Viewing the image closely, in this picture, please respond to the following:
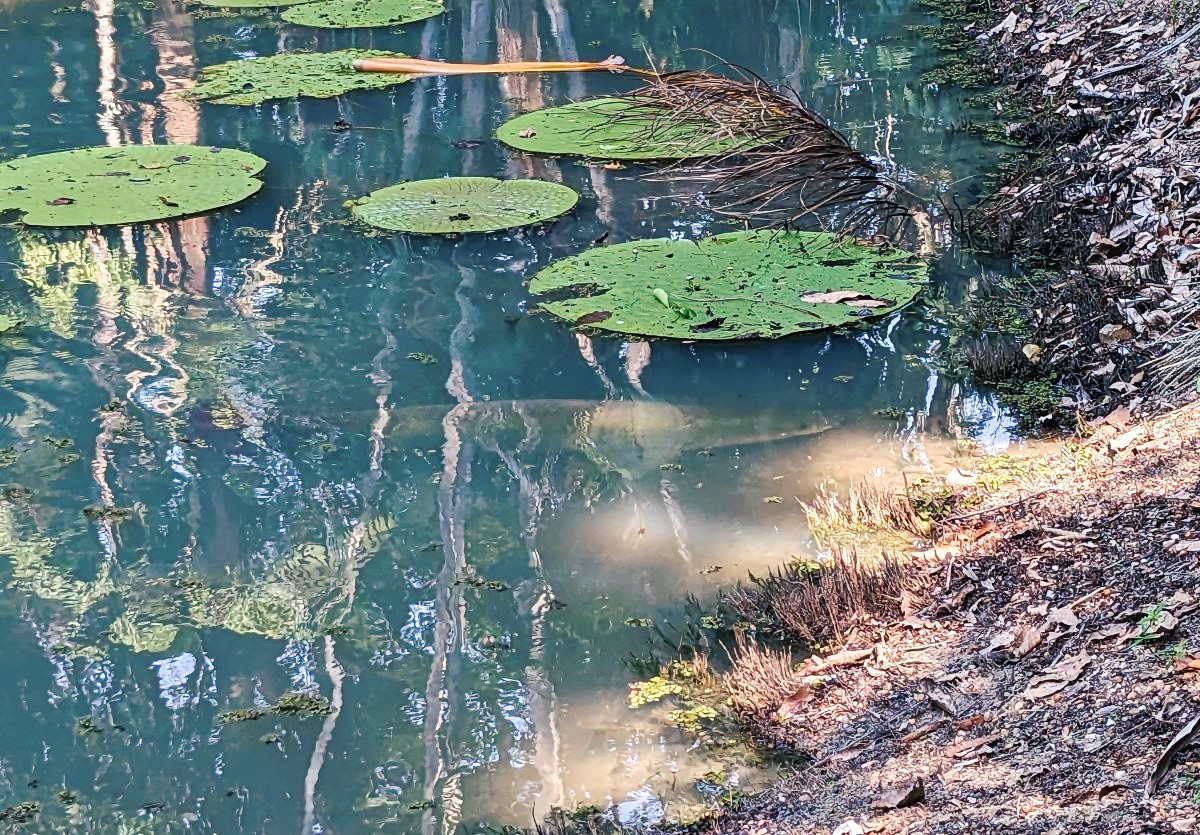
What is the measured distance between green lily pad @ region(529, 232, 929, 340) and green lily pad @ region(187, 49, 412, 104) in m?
3.54

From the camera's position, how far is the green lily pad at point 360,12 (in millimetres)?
10797

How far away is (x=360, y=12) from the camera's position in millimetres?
11078

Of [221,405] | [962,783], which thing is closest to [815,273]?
[221,405]

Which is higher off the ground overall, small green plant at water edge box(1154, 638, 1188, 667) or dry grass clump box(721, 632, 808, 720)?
small green plant at water edge box(1154, 638, 1188, 667)

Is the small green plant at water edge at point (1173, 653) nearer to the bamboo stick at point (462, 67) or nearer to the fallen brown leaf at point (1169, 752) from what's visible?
the fallen brown leaf at point (1169, 752)

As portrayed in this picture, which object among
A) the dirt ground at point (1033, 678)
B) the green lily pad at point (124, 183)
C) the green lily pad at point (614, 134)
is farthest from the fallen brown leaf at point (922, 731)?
the green lily pad at point (124, 183)

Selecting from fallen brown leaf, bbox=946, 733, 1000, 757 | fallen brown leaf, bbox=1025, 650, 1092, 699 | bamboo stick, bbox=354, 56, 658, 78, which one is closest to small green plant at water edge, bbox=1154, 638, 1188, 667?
fallen brown leaf, bbox=1025, 650, 1092, 699

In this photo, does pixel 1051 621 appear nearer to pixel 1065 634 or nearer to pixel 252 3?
pixel 1065 634

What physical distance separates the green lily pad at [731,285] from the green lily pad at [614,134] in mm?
1138

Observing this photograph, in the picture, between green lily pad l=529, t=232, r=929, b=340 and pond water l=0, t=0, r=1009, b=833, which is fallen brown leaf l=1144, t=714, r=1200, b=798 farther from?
green lily pad l=529, t=232, r=929, b=340

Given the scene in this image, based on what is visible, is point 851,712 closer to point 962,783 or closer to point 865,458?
point 962,783

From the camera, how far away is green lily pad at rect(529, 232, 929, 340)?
17.7 feet

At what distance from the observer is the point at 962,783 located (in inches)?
101

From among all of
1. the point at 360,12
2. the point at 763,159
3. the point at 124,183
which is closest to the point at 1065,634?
the point at 763,159
